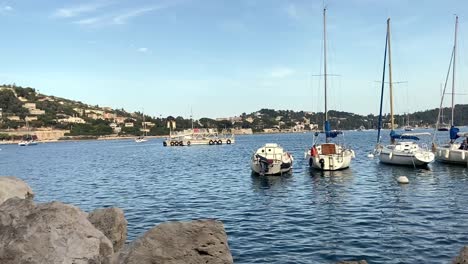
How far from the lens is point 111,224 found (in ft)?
46.5

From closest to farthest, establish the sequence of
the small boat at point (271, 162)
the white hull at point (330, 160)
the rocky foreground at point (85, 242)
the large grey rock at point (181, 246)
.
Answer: the large grey rock at point (181, 246)
the rocky foreground at point (85, 242)
the small boat at point (271, 162)
the white hull at point (330, 160)

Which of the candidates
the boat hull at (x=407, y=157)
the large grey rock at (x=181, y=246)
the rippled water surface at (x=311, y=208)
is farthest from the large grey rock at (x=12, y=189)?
the boat hull at (x=407, y=157)

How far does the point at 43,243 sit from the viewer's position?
8.87m

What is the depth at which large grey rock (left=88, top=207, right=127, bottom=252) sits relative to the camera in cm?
1407

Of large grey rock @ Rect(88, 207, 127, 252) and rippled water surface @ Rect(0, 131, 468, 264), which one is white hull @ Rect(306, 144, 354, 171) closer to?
rippled water surface @ Rect(0, 131, 468, 264)

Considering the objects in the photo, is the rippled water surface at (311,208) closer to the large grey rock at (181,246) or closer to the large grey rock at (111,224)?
the large grey rock at (111,224)

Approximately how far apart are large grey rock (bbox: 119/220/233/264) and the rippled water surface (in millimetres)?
7101

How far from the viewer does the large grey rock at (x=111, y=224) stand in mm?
14068

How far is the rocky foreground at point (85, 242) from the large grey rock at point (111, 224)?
3679 millimetres

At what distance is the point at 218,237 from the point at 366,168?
43.4 metres

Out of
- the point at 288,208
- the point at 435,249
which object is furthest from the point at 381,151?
the point at 435,249

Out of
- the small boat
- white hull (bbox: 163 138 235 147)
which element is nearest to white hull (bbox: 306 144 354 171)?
the small boat

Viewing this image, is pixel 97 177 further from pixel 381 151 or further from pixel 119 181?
pixel 381 151

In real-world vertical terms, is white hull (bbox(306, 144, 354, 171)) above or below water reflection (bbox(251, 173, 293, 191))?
above
